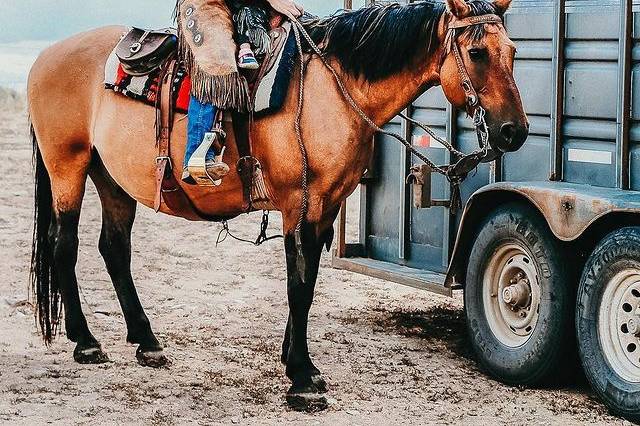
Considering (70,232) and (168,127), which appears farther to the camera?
(70,232)

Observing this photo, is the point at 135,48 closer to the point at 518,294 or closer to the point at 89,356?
the point at 89,356

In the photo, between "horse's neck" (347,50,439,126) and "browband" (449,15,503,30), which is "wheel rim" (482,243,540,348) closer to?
"horse's neck" (347,50,439,126)

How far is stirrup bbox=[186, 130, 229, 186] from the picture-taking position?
5.68 meters

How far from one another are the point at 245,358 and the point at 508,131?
2262mm

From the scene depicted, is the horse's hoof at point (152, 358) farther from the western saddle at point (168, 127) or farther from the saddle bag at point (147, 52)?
the saddle bag at point (147, 52)

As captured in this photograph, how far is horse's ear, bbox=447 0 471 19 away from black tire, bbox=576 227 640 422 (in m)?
1.27

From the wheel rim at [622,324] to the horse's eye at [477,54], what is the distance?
1.21 m

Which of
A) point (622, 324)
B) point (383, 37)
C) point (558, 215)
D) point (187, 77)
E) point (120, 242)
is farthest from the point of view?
point (120, 242)

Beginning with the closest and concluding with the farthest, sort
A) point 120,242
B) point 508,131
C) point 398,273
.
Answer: point 508,131 < point 120,242 < point 398,273

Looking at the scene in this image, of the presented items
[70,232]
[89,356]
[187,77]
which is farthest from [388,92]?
[89,356]

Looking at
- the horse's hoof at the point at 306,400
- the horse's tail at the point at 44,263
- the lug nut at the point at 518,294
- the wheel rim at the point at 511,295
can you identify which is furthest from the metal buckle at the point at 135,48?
the lug nut at the point at 518,294

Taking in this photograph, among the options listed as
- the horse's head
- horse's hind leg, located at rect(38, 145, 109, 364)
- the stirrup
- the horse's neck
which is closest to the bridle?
the horse's head

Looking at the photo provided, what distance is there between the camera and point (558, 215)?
5805 millimetres

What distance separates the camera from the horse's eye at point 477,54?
535 centimetres
